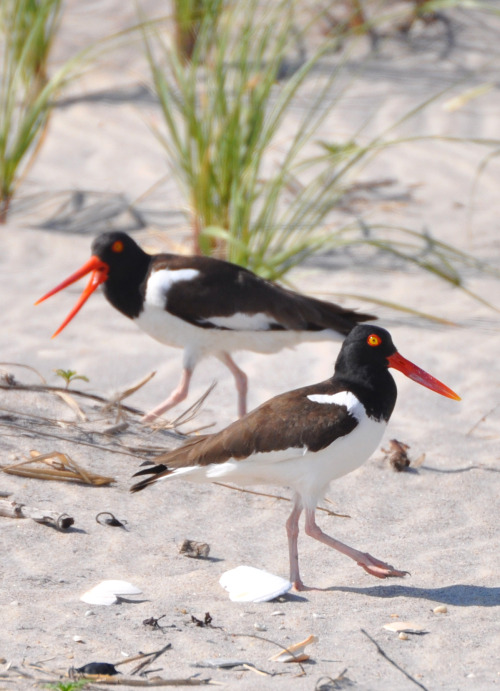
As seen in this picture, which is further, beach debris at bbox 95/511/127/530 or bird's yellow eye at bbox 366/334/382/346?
beach debris at bbox 95/511/127/530

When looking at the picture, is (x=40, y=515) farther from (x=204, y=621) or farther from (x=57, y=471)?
(x=204, y=621)

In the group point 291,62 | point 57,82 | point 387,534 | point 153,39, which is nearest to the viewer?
point 387,534

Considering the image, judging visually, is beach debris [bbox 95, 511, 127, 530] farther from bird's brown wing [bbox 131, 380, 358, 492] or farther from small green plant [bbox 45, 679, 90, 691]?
small green plant [bbox 45, 679, 90, 691]

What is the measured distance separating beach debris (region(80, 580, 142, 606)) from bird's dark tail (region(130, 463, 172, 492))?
14.8 inches

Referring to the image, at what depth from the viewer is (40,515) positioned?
13.2ft

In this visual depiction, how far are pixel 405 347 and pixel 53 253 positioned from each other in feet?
10.1

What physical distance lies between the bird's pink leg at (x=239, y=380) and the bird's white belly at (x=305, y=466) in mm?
1696

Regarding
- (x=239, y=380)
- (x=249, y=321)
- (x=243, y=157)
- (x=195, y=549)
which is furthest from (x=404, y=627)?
(x=243, y=157)

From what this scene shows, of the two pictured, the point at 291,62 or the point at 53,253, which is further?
the point at 291,62

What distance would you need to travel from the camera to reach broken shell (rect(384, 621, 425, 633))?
10.8 feet

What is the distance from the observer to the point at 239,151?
7.00 meters

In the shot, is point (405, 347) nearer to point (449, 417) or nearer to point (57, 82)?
point (449, 417)

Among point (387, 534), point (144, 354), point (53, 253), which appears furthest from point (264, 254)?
point (387, 534)

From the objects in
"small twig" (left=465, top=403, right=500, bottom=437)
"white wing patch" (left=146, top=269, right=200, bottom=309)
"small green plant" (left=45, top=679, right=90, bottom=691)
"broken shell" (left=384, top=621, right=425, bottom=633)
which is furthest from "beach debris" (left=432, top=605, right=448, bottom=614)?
"white wing patch" (left=146, top=269, right=200, bottom=309)
